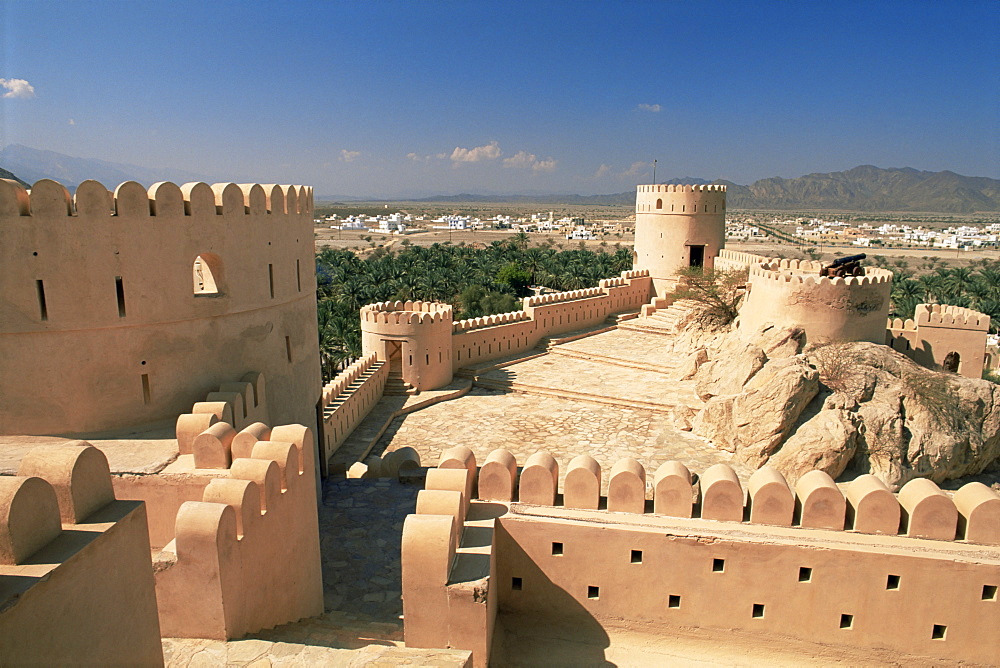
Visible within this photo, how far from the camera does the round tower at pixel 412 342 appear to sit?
55.1ft

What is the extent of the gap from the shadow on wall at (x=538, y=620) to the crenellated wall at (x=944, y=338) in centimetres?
1469

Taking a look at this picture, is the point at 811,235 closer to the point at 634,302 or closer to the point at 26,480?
the point at 634,302

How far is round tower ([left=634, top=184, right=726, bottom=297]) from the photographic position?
24797mm

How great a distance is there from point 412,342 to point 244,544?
40.9 feet

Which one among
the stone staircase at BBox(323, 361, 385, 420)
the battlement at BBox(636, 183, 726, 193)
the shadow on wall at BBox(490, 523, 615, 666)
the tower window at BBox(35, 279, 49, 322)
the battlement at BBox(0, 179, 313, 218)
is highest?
the battlement at BBox(636, 183, 726, 193)

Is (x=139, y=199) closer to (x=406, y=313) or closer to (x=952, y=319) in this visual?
(x=406, y=313)

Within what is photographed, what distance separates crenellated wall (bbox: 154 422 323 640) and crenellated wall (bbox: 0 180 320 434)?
1.54 meters

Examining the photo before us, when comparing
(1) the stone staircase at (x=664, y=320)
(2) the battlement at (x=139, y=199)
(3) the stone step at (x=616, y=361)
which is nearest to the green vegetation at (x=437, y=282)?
(3) the stone step at (x=616, y=361)

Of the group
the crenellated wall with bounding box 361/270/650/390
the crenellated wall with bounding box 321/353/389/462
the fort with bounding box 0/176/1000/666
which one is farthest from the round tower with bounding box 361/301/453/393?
the fort with bounding box 0/176/1000/666

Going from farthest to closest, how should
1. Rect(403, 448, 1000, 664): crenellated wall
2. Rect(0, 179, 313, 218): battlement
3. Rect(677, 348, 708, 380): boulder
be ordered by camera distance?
Rect(677, 348, 708, 380): boulder → Rect(0, 179, 313, 218): battlement → Rect(403, 448, 1000, 664): crenellated wall

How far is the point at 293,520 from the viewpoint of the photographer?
542 cm

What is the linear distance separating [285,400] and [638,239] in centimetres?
2077

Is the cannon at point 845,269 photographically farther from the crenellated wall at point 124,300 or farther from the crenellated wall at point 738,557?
the crenellated wall at point 124,300

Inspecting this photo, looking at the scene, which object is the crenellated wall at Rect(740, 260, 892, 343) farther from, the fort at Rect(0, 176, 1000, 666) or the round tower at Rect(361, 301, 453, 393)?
the round tower at Rect(361, 301, 453, 393)
